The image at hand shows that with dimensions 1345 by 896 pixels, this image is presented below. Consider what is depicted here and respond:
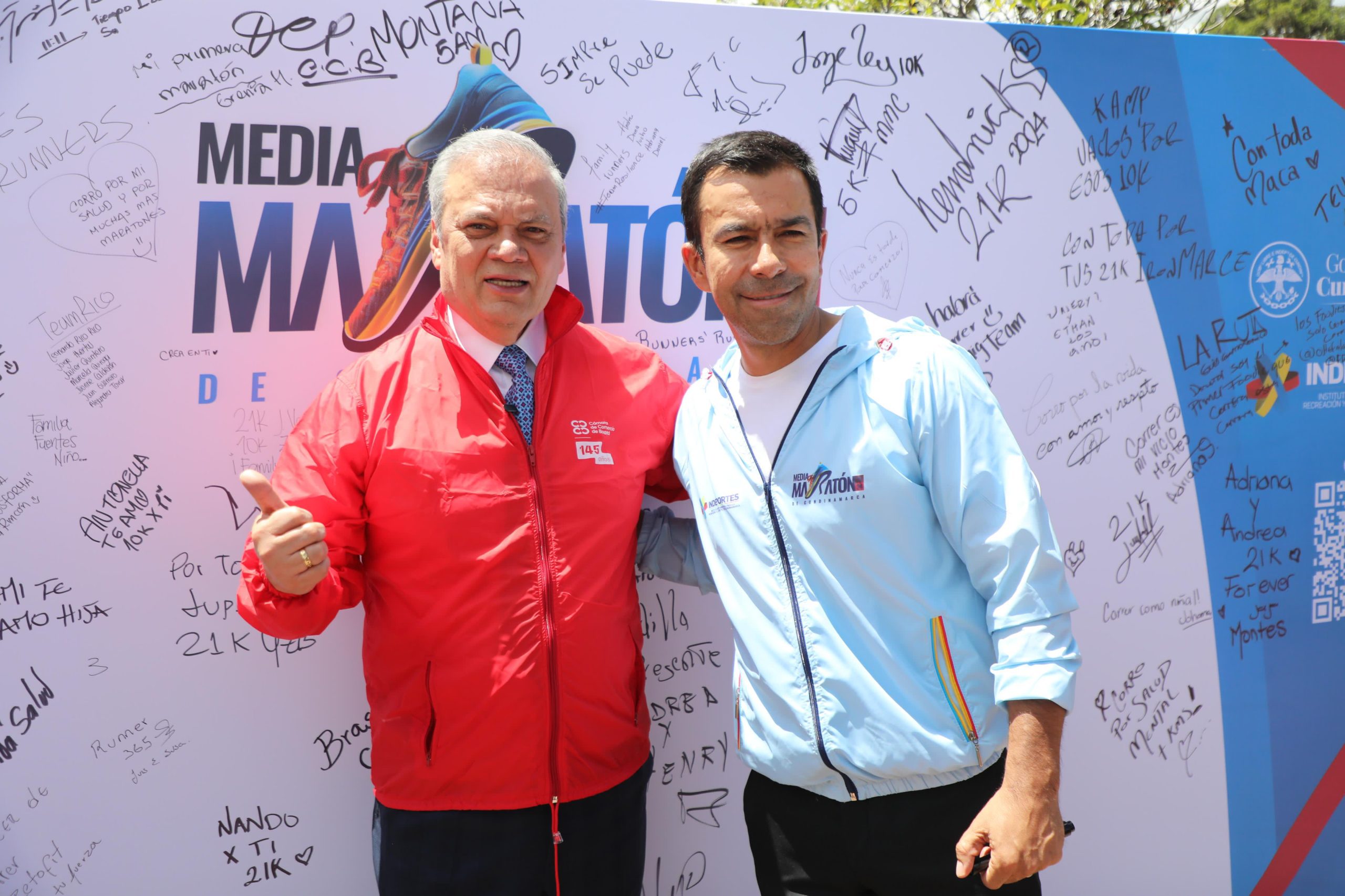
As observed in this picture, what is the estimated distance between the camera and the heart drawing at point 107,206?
7.30ft

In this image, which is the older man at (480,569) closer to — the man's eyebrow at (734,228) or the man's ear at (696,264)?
the man's ear at (696,264)

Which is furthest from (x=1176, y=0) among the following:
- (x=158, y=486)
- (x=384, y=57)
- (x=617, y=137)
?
(x=158, y=486)

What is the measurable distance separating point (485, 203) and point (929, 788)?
1543 millimetres

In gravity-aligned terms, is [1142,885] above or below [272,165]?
below

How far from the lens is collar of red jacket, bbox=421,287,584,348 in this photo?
82.4 inches

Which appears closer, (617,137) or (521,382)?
(521,382)

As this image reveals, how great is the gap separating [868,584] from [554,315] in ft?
3.36

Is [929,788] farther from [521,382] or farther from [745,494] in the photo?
[521,382]

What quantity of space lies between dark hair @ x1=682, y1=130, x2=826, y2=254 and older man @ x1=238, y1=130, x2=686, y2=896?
34cm

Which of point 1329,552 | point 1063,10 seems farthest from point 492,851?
point 1063,10

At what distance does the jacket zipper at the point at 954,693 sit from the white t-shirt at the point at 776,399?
0.49 m

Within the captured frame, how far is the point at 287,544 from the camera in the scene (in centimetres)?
167

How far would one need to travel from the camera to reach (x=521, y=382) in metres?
2.10

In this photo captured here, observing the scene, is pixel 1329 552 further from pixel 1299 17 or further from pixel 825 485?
pixel 1299 17
